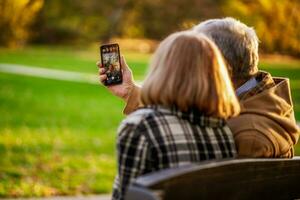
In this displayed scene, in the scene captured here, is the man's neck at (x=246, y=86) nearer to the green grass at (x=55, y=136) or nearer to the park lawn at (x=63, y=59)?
the green grass at (x=55, y=136)

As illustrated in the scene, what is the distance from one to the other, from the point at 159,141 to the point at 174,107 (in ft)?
0.44

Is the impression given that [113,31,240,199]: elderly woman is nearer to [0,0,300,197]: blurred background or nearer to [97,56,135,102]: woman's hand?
[97,56,135,102]: woman's hand

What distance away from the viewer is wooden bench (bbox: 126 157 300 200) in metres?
2.02

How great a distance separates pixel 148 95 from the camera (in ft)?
7.46

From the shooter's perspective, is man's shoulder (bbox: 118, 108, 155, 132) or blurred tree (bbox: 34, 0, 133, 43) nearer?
man's shoulder (bbox: 118, 108, 155, 132)

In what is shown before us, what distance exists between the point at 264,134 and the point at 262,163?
0.55ft

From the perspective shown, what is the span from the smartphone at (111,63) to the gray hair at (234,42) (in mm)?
565

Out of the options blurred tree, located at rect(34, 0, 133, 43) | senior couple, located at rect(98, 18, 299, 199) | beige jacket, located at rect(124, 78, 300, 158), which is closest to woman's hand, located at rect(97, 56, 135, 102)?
beige jacket, located at rect(124, 78, 300, 158)

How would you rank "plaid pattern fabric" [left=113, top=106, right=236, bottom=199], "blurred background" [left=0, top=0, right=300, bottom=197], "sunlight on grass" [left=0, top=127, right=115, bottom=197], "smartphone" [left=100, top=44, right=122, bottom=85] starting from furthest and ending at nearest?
"blurred background" [left=0, top=0, right=300, bottom=197] < "sunlight on grass" [left=0, top=127, right=115, bottom=197] < "smartphone" [left=100, top=44, right=122, bottom=85] < "plaid pattern fabric" [left=113, top=106, right=236, bottom=199]

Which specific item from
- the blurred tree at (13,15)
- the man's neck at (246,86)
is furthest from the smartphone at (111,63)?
the blurred tree at (13,15)

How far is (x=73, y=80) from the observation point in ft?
67.3

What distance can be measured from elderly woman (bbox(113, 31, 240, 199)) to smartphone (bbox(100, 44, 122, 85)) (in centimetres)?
84

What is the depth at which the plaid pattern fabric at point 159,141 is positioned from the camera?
2221mm

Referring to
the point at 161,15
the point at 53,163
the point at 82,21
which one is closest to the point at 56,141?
the point at 53,163
